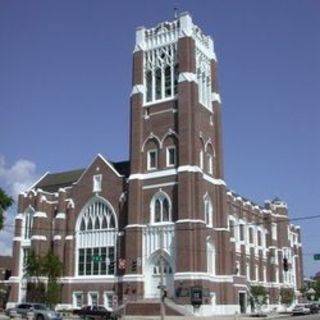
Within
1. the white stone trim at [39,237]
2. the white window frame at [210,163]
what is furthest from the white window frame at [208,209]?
the white stone trim at [39,237]

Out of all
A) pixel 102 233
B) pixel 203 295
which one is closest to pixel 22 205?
pixel 102 233

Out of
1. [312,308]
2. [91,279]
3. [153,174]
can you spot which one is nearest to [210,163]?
[153,174]

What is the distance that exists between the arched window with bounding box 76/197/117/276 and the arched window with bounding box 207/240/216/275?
10.9 m

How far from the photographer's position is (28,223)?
77.7 metres

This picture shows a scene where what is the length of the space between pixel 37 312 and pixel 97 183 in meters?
24.7

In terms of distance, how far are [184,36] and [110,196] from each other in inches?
791

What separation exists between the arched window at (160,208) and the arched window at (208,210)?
13.2ft

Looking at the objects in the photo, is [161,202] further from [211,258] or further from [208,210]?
[211,258]

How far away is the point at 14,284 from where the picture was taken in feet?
245

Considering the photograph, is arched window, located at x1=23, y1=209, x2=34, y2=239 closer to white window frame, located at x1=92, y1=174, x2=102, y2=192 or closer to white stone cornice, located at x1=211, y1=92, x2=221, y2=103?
white window frame, located at x1=92, y1=174, x2=102, y2=192

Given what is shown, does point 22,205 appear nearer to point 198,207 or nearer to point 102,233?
point 102,233

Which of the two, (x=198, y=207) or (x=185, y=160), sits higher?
(x=185, y=160)

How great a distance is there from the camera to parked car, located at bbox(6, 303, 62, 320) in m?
49.5

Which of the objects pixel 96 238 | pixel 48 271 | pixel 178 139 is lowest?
pixel 48 271
